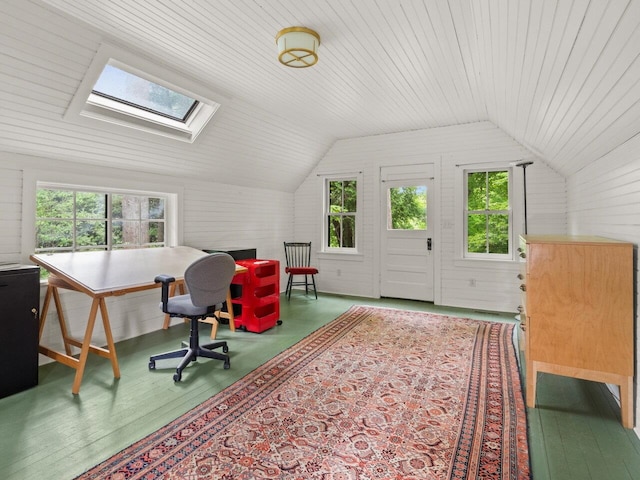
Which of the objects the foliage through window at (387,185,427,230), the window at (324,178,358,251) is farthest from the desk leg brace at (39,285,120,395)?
the foliage through window at (387,185,427,230)

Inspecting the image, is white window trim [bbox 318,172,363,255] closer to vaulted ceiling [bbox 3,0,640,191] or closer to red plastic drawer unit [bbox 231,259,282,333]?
vaulted ceiling [bbox 3,0,640,191]

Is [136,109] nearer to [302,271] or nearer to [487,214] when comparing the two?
[302,271]

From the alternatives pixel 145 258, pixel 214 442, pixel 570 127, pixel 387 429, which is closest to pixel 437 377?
pixel 387 429

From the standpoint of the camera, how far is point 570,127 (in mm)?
2596

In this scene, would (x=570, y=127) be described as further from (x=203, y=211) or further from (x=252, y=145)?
(x=203, y=211)

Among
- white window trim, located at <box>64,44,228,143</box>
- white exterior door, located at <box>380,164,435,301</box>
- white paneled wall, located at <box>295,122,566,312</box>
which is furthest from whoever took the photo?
white exterior door, located at <box>380,164,435,301</box>

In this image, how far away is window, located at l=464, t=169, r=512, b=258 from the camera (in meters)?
4.93

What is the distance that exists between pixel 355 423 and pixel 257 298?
2.10 m

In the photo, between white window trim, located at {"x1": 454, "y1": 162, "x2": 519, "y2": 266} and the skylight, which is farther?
white window trim, located at {"x1": 454, "y1": 162, "x2": 519, "y2": 266}

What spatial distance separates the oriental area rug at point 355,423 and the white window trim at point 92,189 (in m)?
2.12

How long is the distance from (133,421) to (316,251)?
4.36 metres

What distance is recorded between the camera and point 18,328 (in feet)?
8.12

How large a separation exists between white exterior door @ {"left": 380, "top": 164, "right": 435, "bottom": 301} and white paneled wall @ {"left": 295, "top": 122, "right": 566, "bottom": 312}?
0.43 feet

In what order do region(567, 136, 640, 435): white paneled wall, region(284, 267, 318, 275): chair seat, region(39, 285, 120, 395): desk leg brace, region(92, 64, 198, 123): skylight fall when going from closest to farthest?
region(567, 136, 640, 435): white paneled wall, region(39, 285, 120, 395): desk leg brace, region(92, 64, 198, 123): skylight, region(284, 267, 318, 275): chair seat
